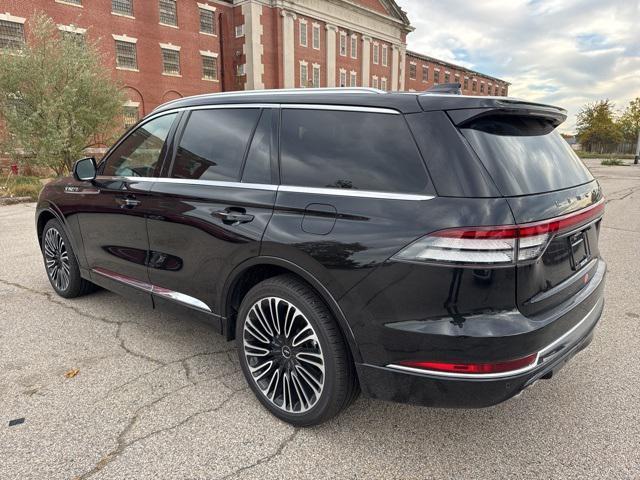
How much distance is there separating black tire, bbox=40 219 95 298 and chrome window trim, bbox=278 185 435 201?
289 centimetres

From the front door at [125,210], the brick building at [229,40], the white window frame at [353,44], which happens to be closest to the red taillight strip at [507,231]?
the front door at [125,210]

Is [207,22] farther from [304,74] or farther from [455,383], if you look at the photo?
[455,383]

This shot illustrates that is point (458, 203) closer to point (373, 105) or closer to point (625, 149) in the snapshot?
point (373, 105)

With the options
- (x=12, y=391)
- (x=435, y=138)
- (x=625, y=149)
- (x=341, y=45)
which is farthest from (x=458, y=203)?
(x=625, y=149)

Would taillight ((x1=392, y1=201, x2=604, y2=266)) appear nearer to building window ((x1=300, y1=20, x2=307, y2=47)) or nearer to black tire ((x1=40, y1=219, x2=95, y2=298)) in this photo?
black tire ((x1=40, y1=219, x2=95, y2=298))

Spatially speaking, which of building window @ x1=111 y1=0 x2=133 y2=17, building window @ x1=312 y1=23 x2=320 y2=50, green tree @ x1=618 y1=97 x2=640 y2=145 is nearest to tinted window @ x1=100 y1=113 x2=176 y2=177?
building window @ x1=111 y1=0 x2=133 y2=17

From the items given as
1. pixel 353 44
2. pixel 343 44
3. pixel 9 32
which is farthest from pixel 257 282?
pixel 353 44

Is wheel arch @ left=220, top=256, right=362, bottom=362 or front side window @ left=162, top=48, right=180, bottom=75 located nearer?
wheel arch @ left=220, top=256, right=362, bottom=362

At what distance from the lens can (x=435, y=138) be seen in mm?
2055

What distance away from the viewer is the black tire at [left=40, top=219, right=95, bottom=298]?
439 centimetres

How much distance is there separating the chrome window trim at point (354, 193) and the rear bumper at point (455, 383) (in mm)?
784

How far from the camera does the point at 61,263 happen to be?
457cm

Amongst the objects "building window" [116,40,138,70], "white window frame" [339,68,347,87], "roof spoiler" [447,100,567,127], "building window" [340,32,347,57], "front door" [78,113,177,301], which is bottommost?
"front door" [78,113,177,301]

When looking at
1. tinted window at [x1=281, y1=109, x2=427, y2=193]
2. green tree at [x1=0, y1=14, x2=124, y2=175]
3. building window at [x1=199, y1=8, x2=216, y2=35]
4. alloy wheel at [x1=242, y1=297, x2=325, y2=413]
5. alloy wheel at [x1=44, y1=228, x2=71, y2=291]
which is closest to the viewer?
tinted window at [x1=281, y1=109, x2=427, y2=193]
